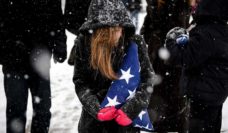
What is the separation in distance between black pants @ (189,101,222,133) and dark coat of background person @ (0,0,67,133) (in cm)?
137

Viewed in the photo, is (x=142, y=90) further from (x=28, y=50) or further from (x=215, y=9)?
(x=28, y=50)

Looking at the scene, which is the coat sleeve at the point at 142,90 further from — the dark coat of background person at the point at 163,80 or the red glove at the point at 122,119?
the dark coat of background person at the point at 163,80

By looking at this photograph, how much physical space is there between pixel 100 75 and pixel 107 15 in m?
0.43

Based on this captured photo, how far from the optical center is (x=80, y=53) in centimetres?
281

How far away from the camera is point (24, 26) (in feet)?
11.6

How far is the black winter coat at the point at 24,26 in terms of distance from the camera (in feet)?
11.5

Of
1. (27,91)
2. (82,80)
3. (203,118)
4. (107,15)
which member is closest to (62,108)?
(27,91)

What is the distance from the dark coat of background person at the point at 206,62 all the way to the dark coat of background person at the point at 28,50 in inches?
45.7

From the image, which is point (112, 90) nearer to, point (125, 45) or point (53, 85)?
point (125, 45)

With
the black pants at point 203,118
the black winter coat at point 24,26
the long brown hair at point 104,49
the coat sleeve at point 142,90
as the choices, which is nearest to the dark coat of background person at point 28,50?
the black winter coat at point 24,26

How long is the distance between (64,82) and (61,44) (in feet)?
11.0

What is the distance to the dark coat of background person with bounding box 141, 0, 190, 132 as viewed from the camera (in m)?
4.34

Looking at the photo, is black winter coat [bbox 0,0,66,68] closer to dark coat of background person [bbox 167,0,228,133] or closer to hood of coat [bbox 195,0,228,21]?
dark coat of background person [bbox 167,0,228,133]

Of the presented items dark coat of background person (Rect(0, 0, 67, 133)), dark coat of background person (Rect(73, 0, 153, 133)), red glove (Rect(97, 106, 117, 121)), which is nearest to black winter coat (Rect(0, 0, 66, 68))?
dark coat of background person (Rect(0, 0, 67, 133))
